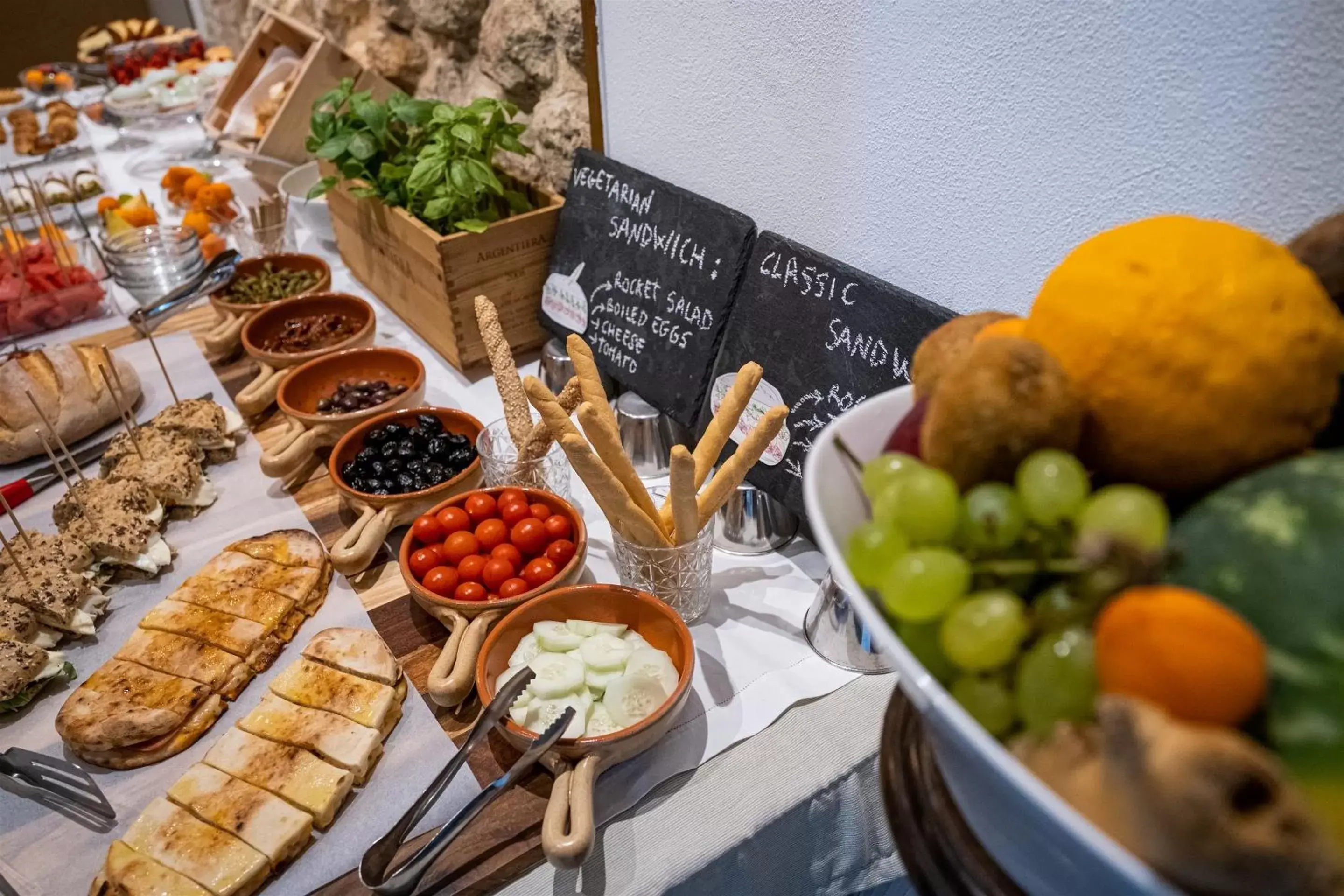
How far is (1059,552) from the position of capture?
1.30 feet

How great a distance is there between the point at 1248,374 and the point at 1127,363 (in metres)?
0.05

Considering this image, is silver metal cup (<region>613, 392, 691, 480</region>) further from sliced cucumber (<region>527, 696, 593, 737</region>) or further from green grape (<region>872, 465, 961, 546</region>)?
green grape (<region>872, 465, 961, 546</region>)

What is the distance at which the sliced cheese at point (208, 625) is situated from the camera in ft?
3.23

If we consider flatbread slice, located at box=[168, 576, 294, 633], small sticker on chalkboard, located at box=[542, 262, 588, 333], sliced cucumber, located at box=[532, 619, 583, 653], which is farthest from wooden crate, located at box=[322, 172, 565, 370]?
sliced cucumber, located at box=[532, 619, 583, 653]

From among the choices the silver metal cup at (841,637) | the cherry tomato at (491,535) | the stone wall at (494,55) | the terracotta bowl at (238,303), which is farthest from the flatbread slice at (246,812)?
the stone wall at (494,55)

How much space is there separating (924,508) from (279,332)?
1438 mm

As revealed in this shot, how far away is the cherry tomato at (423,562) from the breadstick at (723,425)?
10.5 inches

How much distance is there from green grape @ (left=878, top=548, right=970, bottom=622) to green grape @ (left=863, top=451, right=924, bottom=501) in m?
0.04

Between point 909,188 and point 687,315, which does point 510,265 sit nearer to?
point 687,315

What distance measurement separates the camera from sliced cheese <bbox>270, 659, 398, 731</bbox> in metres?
0.88

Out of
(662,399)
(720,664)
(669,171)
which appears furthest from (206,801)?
(669,171)

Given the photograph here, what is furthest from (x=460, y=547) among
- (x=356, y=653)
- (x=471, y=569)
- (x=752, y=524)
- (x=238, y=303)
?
(x=238, y=303)

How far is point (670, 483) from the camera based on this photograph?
3.08ft

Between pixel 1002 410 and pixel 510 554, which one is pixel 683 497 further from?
pixel 1002 410
